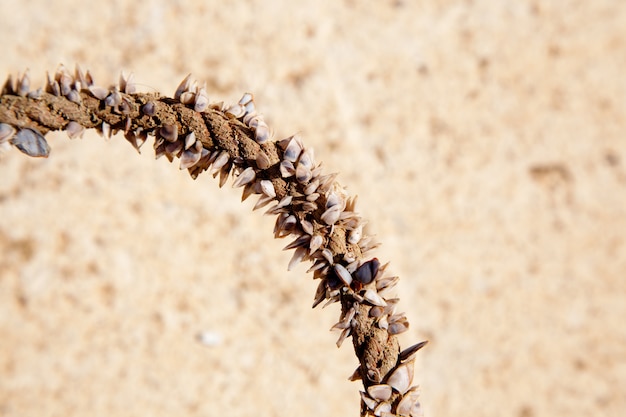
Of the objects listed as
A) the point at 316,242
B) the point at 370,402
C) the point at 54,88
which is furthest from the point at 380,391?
the point at 54,88

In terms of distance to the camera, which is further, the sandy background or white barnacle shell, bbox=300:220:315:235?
the sandy background

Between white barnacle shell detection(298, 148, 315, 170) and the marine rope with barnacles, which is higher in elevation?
white barnacle shell detection(298, 148, 315, 170)

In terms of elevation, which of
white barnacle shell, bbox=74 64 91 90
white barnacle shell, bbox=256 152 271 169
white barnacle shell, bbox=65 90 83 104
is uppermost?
white barnacle shell, bbox=74 64 91 90

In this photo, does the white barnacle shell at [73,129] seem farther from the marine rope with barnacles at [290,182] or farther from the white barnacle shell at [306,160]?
the white barnacle shell at [306,160]

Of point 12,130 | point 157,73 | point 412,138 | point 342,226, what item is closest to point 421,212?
point 412,138

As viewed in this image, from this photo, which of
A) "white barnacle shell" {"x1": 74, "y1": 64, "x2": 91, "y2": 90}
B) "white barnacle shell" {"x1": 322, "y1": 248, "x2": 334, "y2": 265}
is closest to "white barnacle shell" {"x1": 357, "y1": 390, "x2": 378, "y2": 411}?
"white barnacle shell" {"x1": 322, "y1": 248, "x2": 334, "y2": 265}

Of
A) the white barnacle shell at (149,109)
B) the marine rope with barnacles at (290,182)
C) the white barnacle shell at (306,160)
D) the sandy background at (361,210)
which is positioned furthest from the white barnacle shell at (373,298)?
the sandy background at (361,210)

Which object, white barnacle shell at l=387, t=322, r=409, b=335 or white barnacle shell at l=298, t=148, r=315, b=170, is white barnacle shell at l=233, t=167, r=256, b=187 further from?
white barnacle shell at l=387, t=322, r=409, b=335
